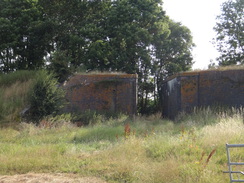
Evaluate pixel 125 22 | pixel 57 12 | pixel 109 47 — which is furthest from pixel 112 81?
pixel 57 12

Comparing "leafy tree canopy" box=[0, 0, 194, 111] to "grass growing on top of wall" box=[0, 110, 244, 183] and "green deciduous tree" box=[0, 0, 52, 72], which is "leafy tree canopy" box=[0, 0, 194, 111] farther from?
"grass growing on top of wall" box=[0, 110, 244, 183]

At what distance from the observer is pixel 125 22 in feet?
68.8

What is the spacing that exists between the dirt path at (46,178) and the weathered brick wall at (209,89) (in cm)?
947

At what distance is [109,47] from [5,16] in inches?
347

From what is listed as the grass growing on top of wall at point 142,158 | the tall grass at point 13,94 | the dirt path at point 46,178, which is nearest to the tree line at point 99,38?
the tall grass at point 13,94

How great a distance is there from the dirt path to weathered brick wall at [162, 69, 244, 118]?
9.47 m

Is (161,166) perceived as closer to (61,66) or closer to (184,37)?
(61,66)

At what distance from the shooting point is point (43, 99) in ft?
43.1

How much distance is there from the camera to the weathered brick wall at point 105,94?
1538 centimetres

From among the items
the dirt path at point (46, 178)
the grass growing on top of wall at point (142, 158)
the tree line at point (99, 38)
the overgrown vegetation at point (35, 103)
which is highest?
the tree line at point (99, 38)

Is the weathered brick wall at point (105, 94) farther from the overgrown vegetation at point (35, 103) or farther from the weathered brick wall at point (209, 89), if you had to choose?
the weathered brick wall at point (209, 89)

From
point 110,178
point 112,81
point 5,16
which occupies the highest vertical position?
point 5,16

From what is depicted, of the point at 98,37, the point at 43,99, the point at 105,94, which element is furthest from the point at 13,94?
the point at 98,37

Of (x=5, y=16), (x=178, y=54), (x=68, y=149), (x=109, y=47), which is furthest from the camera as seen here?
(x=178, y=54)
